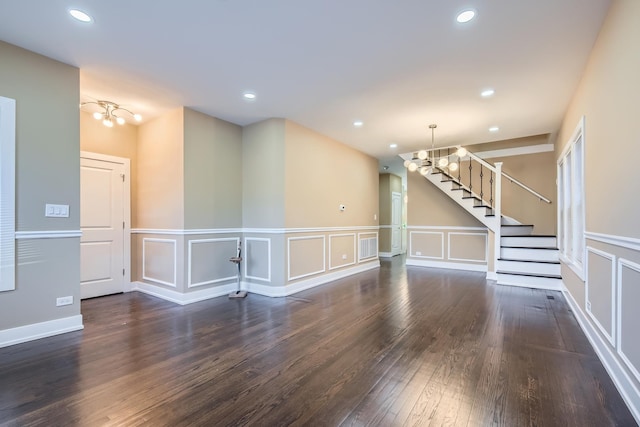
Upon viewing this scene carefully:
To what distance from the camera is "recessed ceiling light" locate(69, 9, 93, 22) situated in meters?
2.35

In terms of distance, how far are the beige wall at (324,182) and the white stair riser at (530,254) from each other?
2.97 m

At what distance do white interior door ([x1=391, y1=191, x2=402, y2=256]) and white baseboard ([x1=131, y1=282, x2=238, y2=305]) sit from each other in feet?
21.6

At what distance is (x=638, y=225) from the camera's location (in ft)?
5.90

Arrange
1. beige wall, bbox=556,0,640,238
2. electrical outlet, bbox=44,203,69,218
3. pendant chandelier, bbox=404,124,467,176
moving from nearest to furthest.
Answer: beige wall, bbox=556,0,640,238 < electrical outlet, bbox=44,203,69,218 < pendant chandelier, bbox=404,124,467,176

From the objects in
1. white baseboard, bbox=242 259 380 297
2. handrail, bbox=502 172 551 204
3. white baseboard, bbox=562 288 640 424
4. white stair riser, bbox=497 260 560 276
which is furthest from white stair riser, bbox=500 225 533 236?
white baseboard, bbox=242 259 380 297

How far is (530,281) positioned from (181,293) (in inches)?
231

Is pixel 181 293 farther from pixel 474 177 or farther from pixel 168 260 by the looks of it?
pixel 474 177

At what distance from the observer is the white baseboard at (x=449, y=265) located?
6.78 metres

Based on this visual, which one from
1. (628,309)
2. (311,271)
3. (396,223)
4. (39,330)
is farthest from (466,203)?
(39,330)

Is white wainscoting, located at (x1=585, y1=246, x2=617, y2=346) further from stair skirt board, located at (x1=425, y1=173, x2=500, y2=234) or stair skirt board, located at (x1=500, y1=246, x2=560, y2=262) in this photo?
stair skirt board, located at (x1=425, y1=173, x2=500, y2=234)

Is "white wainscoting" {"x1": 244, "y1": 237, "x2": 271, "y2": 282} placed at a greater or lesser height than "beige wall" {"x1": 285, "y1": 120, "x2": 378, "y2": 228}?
lesser

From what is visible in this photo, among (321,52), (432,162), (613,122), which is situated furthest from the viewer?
(432,162)

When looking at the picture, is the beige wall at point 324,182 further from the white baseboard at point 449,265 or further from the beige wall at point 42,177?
the beige wall at point 42,177

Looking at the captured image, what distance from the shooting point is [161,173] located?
15.3ft
